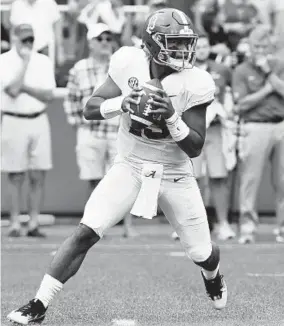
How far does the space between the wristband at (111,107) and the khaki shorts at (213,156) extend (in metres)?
4.57

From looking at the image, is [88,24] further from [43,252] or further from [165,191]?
[165,191]

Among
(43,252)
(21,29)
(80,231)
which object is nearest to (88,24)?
(21,29)

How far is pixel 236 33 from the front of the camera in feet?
37.8

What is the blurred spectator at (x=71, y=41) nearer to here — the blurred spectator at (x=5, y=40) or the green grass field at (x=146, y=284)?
the blurred spectator at (x=5, y=40)

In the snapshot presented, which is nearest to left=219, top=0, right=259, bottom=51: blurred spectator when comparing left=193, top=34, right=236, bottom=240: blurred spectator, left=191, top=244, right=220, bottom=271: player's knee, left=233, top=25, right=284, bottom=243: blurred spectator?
left=193, top=34, right=236, bottom=240: blurred spectator

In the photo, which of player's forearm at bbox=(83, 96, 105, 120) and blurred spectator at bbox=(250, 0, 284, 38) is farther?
blurred spectator at bbox=(250, 0, 284, 38)

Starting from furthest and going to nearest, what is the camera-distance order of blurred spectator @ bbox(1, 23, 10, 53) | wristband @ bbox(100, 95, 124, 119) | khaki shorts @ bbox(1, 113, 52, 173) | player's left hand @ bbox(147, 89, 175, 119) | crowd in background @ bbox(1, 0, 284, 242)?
blurred spectator @ bbox(1, 23, 10, 53) → khaki shorts @ bbox(1, 113, 52, 173) → crowd in background @ bbox(1, 0, 284, 242) → wristband @ bbox(100, 95, 124, 119) → player's left hand @ bbox(147, 89, 175, 119)

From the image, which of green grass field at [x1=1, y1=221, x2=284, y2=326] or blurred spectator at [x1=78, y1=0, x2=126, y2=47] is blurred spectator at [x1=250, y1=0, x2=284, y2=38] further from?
green grass field at [x1=1, y1=221, x2=284, y2=326]

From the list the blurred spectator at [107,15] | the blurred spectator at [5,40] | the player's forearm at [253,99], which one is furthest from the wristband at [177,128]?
the blurred spectator at [5,40]

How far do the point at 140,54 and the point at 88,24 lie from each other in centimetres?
491

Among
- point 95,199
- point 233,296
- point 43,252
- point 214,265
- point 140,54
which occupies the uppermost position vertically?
point 140,54

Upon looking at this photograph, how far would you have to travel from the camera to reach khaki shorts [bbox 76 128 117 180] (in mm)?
10188

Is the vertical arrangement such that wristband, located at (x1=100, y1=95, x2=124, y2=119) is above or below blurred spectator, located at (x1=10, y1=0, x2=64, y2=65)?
above

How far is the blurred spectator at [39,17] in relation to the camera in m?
11.1
